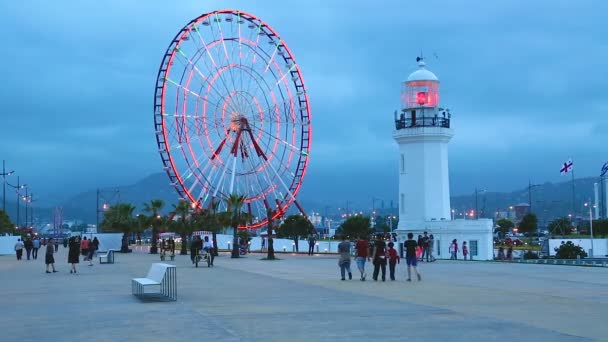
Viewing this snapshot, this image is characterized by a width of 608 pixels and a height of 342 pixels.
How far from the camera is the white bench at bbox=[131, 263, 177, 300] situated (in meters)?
16.7

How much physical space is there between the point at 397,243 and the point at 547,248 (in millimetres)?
12593

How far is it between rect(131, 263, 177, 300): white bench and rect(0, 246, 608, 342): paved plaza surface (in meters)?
0.29

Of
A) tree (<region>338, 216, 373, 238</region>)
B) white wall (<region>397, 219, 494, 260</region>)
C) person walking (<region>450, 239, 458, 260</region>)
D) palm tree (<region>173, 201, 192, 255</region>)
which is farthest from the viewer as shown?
tree (<region>338, 216, 373, 238</region>)

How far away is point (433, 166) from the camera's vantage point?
46.5 meters

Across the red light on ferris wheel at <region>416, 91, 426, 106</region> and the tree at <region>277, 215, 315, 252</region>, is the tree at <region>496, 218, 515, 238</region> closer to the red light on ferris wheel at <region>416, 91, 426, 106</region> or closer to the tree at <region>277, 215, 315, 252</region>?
the tree at <region>277, 215, 315, 252</region>

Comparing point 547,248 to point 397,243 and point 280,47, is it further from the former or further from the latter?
point 280,47

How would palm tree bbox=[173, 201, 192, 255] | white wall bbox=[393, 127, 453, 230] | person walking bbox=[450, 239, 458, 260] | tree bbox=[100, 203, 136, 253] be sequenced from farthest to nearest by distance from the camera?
tree bbox=[100, 203, 136, 253]
palm tree bbox=[173, 201, 192, 255]
white wall bbox=[393, 127, 453, 230]
person walking bbox=[450, 239, 458, 260]

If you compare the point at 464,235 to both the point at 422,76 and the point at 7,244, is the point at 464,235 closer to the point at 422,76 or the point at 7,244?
the point at 422,76

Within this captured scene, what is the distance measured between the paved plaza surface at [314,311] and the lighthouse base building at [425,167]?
72.4ft

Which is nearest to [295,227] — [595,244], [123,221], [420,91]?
[123,221]

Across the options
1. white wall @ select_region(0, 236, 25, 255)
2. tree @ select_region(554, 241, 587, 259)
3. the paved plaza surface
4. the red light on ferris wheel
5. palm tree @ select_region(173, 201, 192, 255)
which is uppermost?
the red light on ferris wheel

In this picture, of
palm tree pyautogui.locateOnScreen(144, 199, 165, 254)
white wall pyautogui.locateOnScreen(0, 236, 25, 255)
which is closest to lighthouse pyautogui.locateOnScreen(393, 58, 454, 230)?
palm tree pyautogui.locateOnScreen(144, 199, 165, 254)

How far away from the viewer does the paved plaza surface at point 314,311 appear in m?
A: 11.2

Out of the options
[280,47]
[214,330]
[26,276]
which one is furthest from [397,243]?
[214,330]
